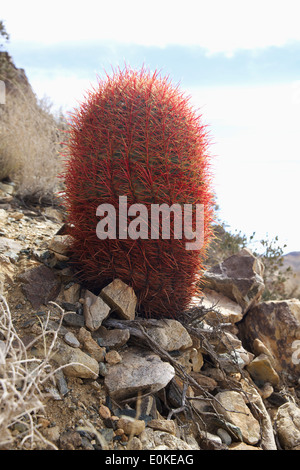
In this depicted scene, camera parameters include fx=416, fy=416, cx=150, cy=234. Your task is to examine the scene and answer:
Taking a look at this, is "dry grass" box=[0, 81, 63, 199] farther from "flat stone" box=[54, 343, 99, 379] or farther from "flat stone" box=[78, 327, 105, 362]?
"flat stone" box=[54, 343, 99, 379]

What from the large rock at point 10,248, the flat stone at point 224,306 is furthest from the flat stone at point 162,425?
the large rock at point 10,248

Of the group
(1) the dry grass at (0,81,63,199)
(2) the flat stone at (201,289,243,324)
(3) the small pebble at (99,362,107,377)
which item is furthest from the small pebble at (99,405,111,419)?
(1) the dry grass at (0,81,63,199)

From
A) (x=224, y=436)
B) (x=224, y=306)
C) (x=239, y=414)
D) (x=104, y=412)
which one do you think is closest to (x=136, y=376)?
(x=104, y=412)

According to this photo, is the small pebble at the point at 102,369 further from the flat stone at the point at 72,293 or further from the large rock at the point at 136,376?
the flat stone at the point at 72,293

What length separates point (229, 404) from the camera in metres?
3.11

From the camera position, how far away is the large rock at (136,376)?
2502 millimetres

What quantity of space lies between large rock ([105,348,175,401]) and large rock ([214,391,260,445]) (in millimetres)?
554

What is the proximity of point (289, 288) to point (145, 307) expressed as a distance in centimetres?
477

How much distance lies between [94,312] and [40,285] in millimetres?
509

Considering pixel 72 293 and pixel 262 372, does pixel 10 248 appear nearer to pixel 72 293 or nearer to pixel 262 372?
pixel 72 293

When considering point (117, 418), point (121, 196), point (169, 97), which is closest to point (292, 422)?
point (117, 418)

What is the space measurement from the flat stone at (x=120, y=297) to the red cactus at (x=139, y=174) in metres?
0.07
